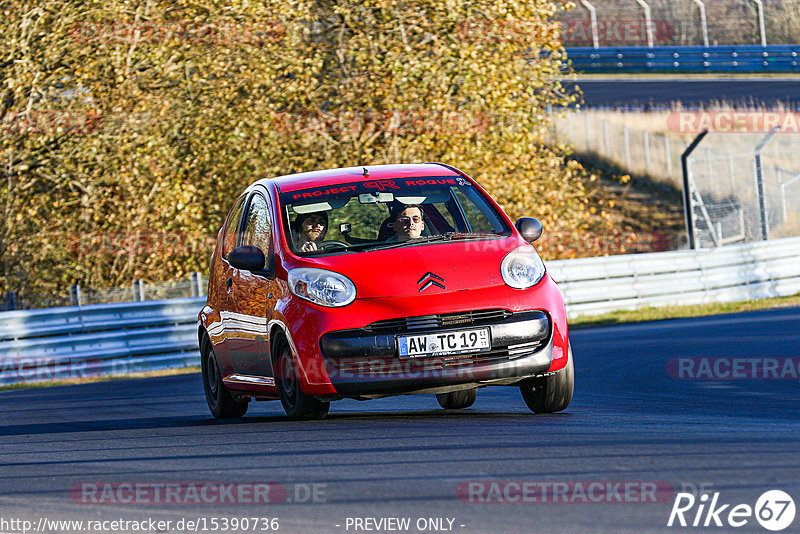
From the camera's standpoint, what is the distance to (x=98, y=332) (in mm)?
18625

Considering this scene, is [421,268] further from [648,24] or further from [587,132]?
[648,24]

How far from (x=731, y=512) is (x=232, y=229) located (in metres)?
5.82

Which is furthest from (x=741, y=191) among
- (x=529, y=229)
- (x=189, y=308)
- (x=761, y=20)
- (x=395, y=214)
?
(x=395, y=214)

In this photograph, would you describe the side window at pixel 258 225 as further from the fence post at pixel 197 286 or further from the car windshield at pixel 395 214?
the fence post at pixel 197 286

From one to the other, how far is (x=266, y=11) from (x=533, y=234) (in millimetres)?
15496

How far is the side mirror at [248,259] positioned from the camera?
29.1ft

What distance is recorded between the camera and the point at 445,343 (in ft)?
26.2

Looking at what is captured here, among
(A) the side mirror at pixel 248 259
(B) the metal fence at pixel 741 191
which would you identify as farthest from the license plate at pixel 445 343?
(B) the metal fence at pixel 741 191

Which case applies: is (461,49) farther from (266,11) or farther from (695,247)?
(695,247)

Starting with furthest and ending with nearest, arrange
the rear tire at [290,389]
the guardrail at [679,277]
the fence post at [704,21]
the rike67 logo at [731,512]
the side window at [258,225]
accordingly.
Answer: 1. the fence post at [704,21]
2. the guardrail at [679,277]
3. the side window at [258,225]
4. the rear tire at [290,389]
5. the rike67 logo at [731,512]

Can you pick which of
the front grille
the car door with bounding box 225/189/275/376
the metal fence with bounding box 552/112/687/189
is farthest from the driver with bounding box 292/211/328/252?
the metal fence with bounding box 552/112/687/189

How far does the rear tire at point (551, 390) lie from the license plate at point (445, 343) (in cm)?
61

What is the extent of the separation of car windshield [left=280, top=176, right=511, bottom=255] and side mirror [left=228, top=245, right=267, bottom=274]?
A: 0.73ft

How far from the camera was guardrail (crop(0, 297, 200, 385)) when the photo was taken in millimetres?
17672
